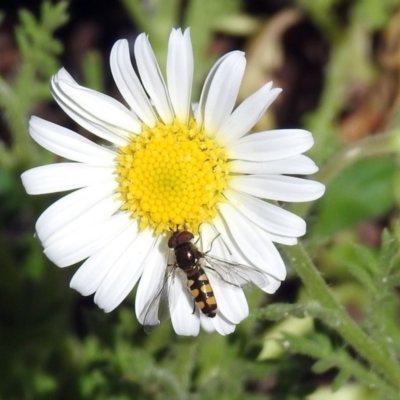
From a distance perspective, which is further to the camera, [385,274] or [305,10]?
[305,10]

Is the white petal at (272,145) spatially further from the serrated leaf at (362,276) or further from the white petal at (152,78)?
the serrated leaf at (362,276)

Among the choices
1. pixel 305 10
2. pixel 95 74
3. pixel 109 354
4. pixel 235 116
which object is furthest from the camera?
pixel 305 10

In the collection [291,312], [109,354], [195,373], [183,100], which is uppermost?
[183,100]

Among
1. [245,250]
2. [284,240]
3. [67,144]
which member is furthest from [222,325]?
[67,144]

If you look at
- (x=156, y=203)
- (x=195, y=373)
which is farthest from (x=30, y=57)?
(x=195, y=373)

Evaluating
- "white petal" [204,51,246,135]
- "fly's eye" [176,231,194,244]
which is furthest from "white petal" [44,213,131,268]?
"white petal" [204,51,246,135]

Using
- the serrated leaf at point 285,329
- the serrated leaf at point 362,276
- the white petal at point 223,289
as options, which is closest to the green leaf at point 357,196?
the serrated leaf at point 285,329

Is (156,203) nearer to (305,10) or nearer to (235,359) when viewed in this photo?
(235,359)

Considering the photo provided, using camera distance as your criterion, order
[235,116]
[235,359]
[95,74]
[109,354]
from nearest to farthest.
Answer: [235,116] → [235,359] → [109,354] → [95,74]
